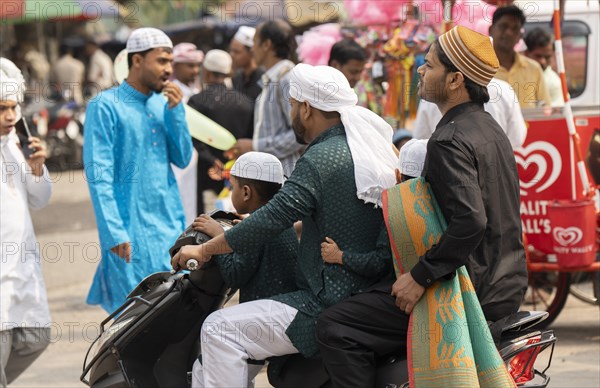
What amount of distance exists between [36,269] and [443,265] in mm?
2525

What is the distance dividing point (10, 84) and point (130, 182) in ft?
2.67

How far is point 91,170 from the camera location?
564cm

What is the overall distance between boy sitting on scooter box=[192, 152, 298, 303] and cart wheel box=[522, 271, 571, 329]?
11.4ft

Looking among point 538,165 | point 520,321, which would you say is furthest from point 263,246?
point 538,165

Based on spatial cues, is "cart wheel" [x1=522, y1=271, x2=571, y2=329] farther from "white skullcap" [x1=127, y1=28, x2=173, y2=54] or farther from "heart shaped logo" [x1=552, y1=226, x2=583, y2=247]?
"white skullcap" [x1=127, y1=28, x2=173, y2=54]

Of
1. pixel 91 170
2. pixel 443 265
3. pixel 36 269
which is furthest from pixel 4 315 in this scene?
pixel 443 265

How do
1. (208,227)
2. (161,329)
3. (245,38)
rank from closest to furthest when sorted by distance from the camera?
1. (208,227)
2. (161,329)
3. (245,38)

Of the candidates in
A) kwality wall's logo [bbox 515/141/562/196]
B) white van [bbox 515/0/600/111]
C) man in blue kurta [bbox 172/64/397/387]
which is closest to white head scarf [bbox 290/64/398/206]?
man in blue kurta [bbox 172/64/397/387]

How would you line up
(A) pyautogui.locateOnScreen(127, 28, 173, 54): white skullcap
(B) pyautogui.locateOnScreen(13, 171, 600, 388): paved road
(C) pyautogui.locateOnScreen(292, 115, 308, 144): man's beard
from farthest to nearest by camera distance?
(B) pyautogui.locateOnScreen(13, 171, 600, 388): paved road < (A) pyautogui.locateOnScreen(127, 28, 173, 54): white skullcap < (C) pyautogui.locateOnScreen(292, 115, 308, 144): man's beard

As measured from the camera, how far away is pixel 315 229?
4.11m

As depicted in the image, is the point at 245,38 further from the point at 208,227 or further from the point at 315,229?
the point at 315,229

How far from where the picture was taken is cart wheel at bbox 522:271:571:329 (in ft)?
24.3

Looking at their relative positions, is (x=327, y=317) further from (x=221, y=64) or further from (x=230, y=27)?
(x=230, y=27)

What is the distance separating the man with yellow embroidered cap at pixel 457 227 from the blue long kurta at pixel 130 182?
6.59 ft
